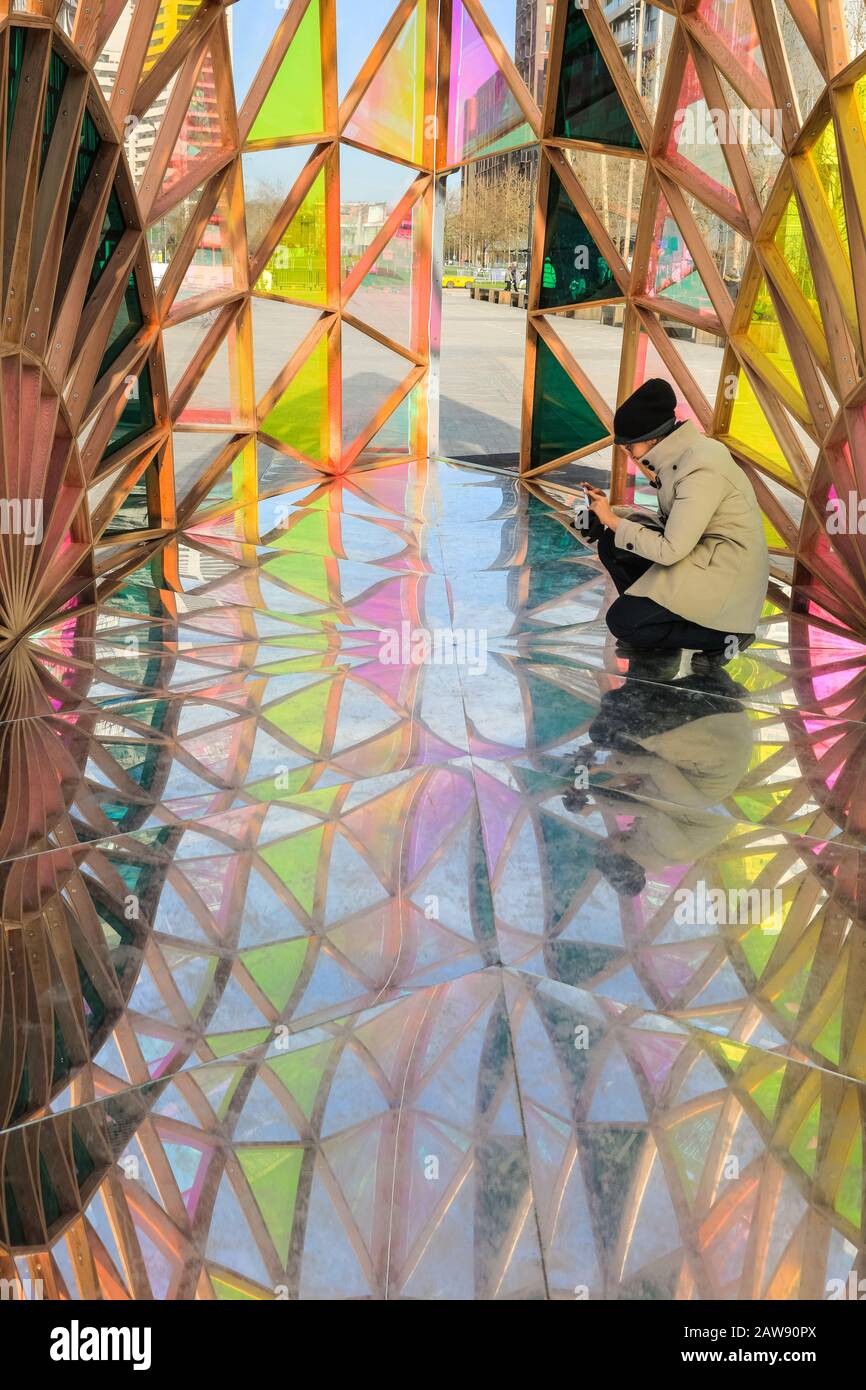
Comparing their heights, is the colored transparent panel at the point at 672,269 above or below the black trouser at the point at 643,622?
above

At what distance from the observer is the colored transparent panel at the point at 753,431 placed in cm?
1144

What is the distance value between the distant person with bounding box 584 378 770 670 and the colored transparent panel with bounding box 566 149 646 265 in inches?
241

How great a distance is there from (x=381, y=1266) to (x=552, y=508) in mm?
12179

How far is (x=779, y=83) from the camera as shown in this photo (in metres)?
10.4

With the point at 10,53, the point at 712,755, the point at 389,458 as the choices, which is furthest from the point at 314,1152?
the point at 389,458

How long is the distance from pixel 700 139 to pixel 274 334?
5.74 m

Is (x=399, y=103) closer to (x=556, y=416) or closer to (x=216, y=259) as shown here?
(x=216, y=259)

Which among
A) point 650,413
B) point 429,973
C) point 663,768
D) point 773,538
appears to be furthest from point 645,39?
point 429,973

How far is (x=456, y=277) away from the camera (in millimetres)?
17078

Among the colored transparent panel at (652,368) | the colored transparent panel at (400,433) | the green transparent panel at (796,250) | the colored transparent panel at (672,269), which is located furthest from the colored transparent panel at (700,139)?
the colored transparent panel at (400,433)

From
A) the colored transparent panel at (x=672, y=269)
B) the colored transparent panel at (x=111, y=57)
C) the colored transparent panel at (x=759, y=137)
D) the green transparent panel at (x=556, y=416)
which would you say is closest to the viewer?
the colored transparent panel at (x=111, y=57)

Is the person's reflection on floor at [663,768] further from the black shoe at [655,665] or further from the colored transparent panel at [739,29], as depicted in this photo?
the colored transparent panel at [739,29]

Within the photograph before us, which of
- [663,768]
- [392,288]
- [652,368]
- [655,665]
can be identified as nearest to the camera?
[663,768]

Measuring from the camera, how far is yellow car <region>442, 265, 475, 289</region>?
17.0m
